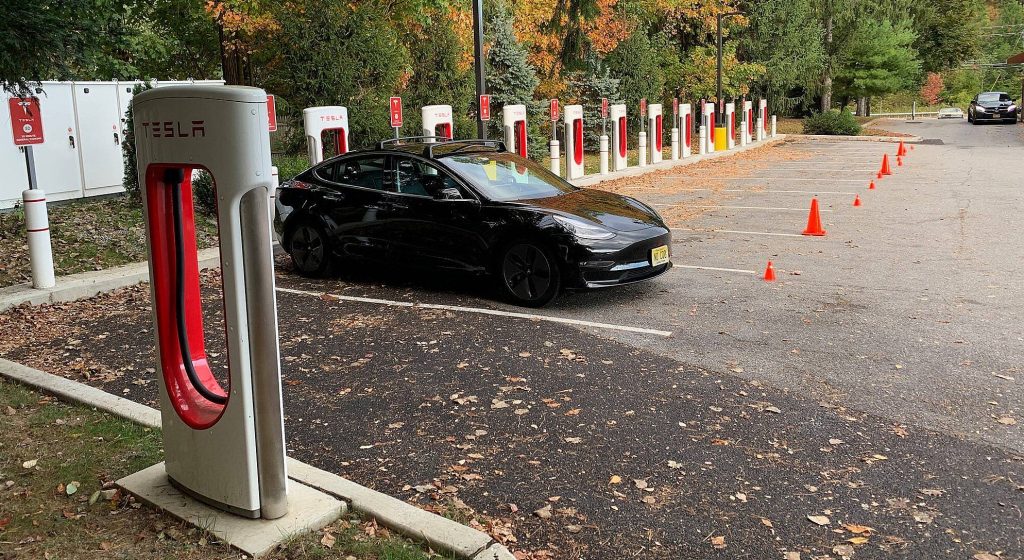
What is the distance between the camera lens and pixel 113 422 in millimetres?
5371

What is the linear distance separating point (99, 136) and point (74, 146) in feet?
1.99

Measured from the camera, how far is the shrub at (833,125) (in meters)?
41.7

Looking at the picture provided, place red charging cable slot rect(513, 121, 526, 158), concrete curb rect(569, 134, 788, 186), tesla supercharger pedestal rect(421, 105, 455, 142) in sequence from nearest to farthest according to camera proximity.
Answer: tesla supercharger pedestal rect(421, 105, 455, 142) → red charging cable slot rect(513, 121, 526, 158) → concrete curb rect(569, 134, 788, 186)

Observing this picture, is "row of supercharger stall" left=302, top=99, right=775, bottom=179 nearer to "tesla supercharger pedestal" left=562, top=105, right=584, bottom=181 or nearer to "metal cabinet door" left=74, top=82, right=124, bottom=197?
"tesla supercharger pedestal" left=562, top=105, right=584, bottom=181

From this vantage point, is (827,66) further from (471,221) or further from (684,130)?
(471,221)

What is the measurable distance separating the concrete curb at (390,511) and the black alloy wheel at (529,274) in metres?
3.72

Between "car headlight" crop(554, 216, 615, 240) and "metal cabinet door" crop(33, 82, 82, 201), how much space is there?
10.4 m

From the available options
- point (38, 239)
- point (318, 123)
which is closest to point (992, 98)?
point (318, 123)

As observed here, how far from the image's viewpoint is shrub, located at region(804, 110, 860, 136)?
137 feet

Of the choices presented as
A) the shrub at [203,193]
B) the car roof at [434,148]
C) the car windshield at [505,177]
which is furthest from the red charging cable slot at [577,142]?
the car windshield at [505,177]

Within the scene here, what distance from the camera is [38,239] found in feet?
29.7

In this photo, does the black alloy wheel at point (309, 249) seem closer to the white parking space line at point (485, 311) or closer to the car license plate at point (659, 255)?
the white parking space line at point (485, 311)

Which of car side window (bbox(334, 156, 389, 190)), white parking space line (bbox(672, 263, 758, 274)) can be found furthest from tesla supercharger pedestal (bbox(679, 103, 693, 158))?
car side window (bbox(334, 156, 389, 190))

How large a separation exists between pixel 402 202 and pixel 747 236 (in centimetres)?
561
